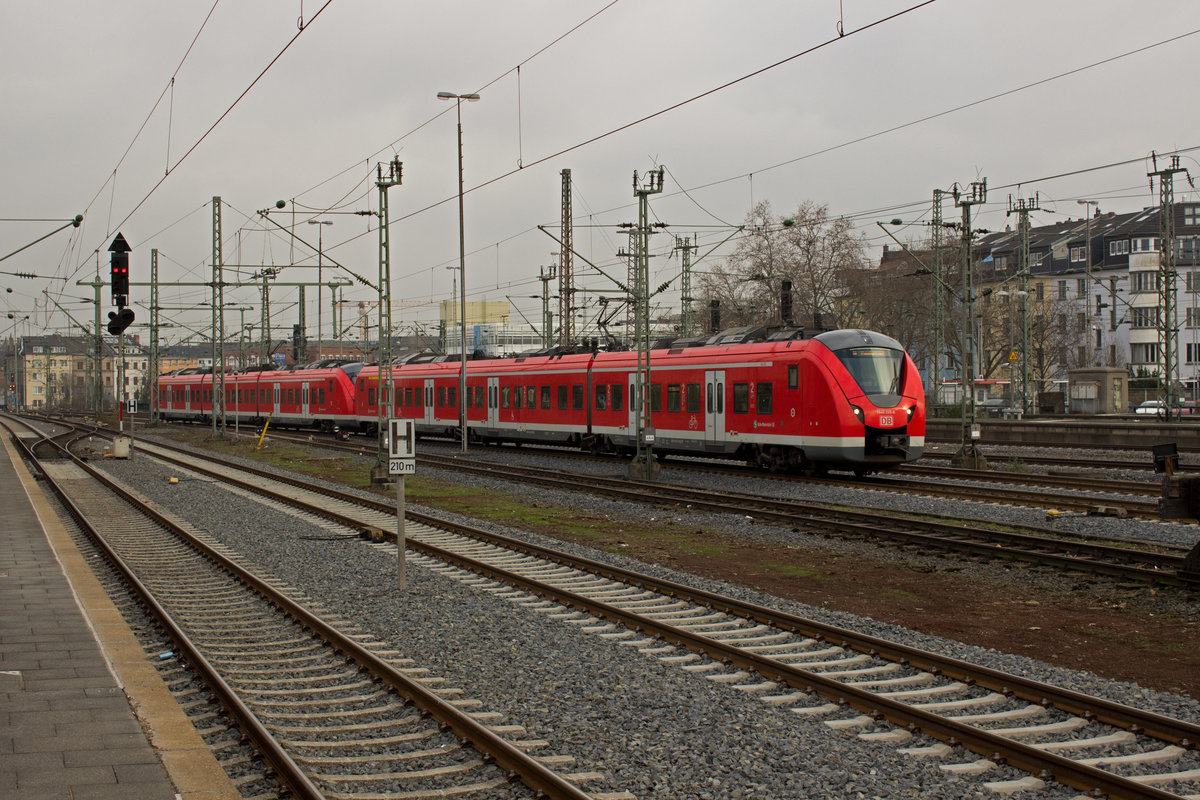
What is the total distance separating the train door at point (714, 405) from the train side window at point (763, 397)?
1472 millimetres

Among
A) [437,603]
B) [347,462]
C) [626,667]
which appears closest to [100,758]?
[626,667]

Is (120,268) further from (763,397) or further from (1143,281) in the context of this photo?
(1143,281)

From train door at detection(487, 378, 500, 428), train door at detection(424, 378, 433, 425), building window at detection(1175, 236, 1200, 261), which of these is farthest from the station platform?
building window at detection(1175, 236, 1200, 261)

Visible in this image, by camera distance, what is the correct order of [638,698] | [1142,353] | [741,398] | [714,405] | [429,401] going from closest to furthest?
1. [638,698]
2. [741,398]
3. [714,405]
4. [429,401]
5. [1142,353]

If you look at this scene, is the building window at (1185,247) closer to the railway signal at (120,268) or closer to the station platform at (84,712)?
the railway signal at (120,268)

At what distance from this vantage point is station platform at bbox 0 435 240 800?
5797 mm

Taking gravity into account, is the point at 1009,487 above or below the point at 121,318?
below

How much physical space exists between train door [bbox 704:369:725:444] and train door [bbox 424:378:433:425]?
18735 mm

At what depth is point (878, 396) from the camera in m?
24.0

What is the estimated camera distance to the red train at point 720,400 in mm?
23922

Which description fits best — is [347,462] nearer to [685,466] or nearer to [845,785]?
[685,466]

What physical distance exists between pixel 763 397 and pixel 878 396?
295 centimetres

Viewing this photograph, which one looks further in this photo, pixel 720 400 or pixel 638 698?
pixel 720 400

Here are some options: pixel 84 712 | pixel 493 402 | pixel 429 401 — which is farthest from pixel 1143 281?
pixel 84 712
